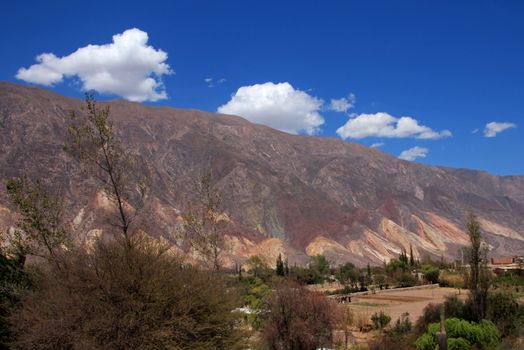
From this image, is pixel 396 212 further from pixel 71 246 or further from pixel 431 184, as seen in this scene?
pixel 71 246

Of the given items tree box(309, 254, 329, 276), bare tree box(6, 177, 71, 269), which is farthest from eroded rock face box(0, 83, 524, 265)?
bare tree box(6, 177, 71, 269)

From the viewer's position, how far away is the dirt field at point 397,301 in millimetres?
40688

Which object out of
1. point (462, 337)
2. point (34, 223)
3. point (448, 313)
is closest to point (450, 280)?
point (448, 313)

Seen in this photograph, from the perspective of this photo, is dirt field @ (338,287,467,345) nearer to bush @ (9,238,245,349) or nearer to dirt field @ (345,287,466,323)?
dirt field @ (345,287,466,323)

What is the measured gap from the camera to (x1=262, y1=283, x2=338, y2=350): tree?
65.0 ft

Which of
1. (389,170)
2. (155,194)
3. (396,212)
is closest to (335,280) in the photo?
(155,194)

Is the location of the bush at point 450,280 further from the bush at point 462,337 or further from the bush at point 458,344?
the bush at point 458,344

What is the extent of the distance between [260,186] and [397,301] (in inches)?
2913

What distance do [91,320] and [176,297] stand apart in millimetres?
2161

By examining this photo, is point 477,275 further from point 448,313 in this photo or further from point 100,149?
point 100,149

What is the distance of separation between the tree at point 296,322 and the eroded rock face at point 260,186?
192 ft

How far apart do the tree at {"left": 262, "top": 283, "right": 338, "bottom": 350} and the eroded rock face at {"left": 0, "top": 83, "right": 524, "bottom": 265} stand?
58389 mm

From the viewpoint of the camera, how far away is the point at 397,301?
4956cm

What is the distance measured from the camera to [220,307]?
575 inches
